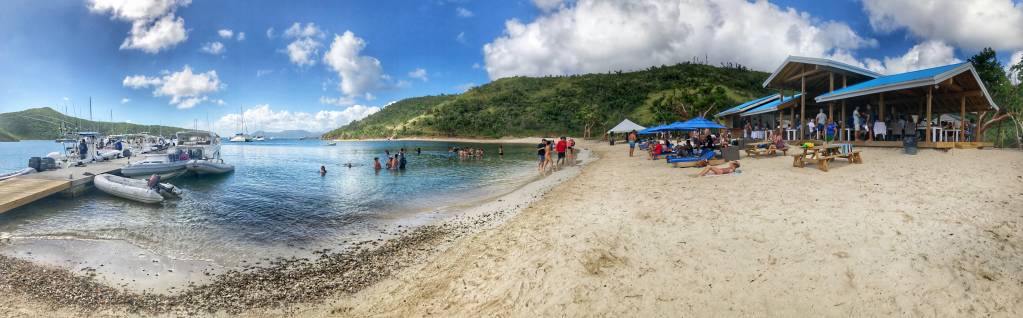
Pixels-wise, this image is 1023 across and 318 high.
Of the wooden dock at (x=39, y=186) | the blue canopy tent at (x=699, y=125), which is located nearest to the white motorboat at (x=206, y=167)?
the wooden dock at (x=39, y=186)

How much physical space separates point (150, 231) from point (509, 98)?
316 feet

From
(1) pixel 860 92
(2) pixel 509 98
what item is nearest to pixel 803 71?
(1) pixel 860 92

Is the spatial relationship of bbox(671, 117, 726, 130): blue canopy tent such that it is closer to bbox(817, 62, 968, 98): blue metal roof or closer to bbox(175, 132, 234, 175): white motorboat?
bbox(817, 62, 968, 98): blue metal roof

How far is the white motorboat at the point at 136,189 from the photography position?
15933mm

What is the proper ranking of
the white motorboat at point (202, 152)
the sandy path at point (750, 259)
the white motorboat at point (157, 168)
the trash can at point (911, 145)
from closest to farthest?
the sandy path at point (750, 259), the trash can at point (911, 145), the white motorboat at point (157, 168), the white motorboat at point (202, 152)

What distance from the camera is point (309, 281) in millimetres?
6918

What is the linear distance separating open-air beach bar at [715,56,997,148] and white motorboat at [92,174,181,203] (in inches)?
1117

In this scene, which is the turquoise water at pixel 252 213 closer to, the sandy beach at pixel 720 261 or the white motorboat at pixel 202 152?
the sandy beach at pixel 720 261

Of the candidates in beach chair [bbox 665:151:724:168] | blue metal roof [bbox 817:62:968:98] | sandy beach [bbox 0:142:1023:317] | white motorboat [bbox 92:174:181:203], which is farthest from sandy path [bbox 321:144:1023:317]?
white motorboat [bbox 92:174:181:203]

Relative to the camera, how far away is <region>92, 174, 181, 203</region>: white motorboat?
15933mm

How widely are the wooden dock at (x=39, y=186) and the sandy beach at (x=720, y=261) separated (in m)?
11.2

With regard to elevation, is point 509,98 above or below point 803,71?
above

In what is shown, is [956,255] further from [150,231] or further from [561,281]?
[150,231]

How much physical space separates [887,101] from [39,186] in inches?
1452
